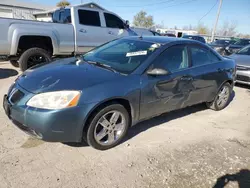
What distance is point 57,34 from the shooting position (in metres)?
6.17

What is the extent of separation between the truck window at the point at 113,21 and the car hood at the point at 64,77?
4.74 meters

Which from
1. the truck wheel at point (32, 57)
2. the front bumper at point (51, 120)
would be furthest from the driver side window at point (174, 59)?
the truck wheel at point (32, 57)

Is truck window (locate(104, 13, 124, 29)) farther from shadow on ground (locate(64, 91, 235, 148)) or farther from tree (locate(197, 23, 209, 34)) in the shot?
tree (locate(197, 23, 209, 34))

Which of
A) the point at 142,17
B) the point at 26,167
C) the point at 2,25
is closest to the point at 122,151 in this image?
the point at 26,167

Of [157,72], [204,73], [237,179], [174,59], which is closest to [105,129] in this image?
[157,72]

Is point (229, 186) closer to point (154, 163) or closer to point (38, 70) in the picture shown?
point (154, 163)

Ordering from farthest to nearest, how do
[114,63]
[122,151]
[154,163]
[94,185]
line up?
[114,63], [122,151], [154,163], [94,185]

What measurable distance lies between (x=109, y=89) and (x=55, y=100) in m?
Answer: 0.67

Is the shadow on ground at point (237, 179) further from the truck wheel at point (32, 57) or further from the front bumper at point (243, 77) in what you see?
the truck wheel at point (32, 57)

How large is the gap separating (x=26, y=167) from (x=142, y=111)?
5.55ft

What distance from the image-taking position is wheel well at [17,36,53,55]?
5.83 m

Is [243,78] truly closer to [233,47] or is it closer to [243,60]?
[243,60]

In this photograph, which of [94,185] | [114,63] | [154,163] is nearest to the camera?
[94,185]

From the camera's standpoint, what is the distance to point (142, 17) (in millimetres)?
56688
